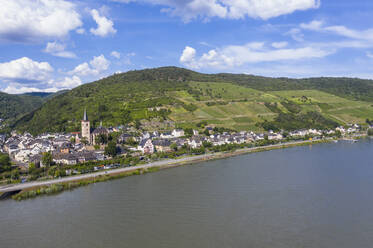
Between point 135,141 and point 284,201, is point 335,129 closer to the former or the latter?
point 135,141

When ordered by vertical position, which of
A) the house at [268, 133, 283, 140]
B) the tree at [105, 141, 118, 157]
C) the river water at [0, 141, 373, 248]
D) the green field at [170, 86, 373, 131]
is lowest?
the river water at [0, 141, 373, 248]

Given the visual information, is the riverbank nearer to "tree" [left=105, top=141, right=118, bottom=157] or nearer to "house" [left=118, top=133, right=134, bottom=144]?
"tree" [left=105, top=141, right=118, bottom=157]

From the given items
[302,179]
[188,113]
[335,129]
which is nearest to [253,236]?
[302,179]

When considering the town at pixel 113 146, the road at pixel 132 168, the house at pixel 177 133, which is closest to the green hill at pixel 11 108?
the town at pixel 113 146

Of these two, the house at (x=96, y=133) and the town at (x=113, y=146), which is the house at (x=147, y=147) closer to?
the town at (x=113, y=146)

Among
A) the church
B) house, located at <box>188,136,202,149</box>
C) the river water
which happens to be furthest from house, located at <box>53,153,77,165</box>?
house, located at <box>188,136,202,149</box>

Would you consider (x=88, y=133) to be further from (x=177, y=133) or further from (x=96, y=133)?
(x=177, y=133)
